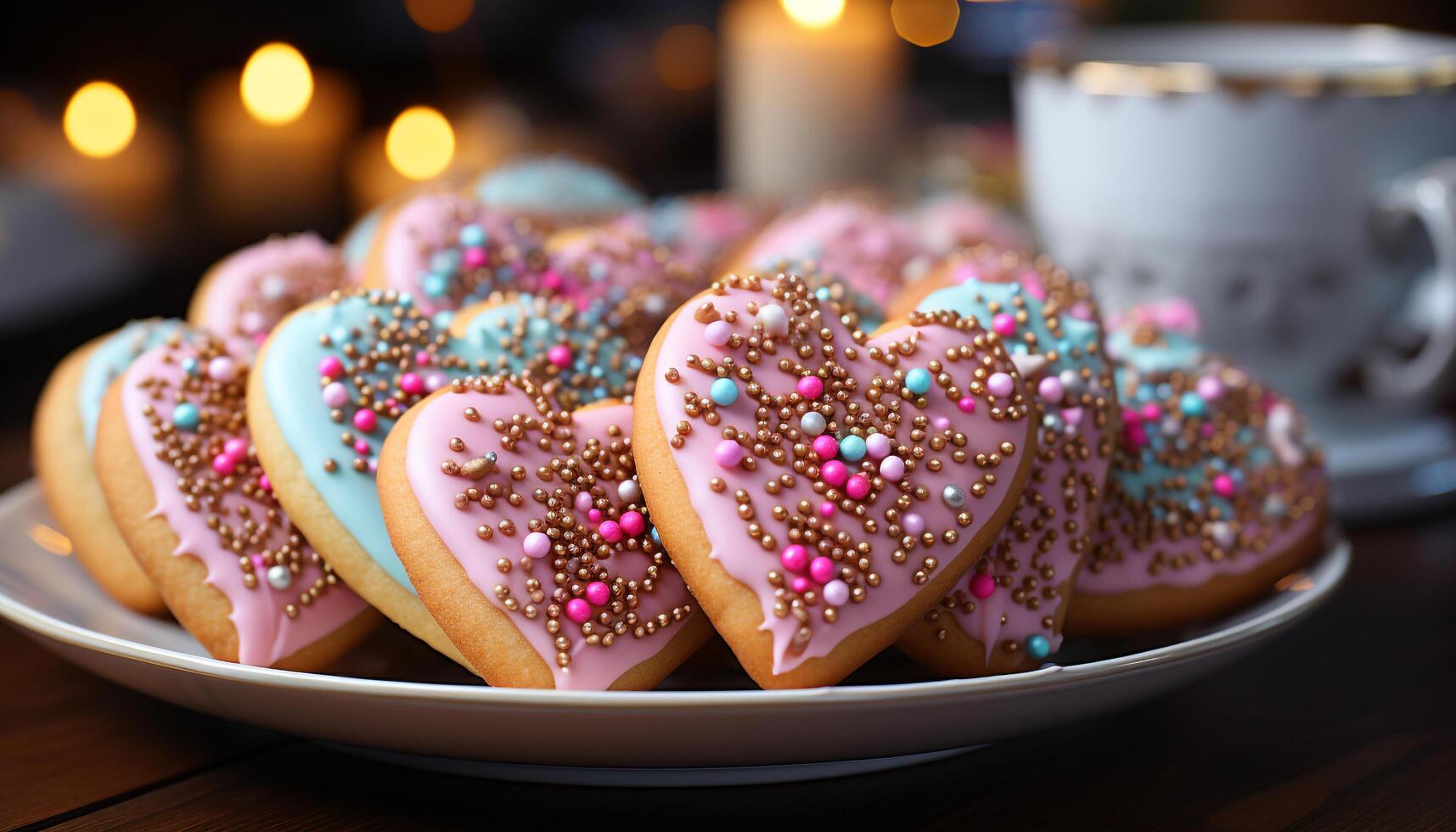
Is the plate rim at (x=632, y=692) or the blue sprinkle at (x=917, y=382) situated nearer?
A: the plate rim at (x=632, y=692)

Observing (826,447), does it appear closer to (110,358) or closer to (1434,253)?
(110,358)

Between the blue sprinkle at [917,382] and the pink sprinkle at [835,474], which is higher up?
the blue sprinkle at [917,382]

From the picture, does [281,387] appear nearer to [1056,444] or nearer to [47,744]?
[47,744]

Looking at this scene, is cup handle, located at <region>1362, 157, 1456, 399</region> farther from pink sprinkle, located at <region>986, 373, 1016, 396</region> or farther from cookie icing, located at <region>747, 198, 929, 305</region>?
pink sprinkle, located at <region>986, 373, 1016, 396</region>

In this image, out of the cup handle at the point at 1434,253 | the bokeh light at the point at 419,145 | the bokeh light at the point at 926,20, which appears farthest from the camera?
the bokeh light at the point at 926,20

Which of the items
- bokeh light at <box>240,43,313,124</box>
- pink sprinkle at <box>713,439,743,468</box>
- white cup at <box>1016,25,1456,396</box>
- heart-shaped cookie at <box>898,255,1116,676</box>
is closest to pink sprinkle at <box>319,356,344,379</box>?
pink sprinkle at <box>713,439,743,468</box>

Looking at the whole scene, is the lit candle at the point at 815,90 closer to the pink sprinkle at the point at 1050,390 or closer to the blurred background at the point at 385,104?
the blurred background at the point at 385,104

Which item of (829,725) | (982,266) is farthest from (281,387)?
(982,266)

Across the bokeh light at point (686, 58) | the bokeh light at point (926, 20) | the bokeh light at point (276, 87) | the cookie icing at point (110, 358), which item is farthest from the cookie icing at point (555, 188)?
the bokeh light at point (926, 20)
